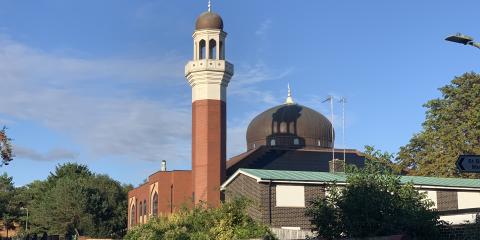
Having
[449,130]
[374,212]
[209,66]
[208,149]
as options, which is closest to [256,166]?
[208,149]

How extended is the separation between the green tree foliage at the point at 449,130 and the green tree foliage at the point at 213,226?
22.9 meters

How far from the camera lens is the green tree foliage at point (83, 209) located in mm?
74750

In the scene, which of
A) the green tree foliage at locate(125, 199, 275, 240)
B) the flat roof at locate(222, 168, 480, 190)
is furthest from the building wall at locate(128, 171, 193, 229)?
the green tree foliage at locate(125, 199, 275, 240)

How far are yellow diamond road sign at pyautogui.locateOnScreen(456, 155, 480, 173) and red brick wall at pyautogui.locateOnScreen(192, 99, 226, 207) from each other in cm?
4319

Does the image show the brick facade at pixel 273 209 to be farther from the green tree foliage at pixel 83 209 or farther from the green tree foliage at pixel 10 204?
the green tree foliage at pixel 10 204

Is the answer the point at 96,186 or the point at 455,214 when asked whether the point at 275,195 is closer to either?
the point at 455,214

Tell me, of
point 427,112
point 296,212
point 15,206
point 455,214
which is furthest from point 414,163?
point 15,206

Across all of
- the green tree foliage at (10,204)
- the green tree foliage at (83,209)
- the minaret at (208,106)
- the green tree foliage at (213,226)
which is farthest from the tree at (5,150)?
the green tree foliage at (10,204)

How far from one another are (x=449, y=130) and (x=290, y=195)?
15.2 m

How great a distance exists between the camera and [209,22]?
195ft

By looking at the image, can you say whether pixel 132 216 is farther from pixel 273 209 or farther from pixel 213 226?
pixel 213 226

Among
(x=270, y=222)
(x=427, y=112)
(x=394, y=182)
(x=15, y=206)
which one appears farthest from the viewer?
(x=15, y=206)

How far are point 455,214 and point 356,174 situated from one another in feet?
13.2

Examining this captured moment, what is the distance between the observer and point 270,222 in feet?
130
